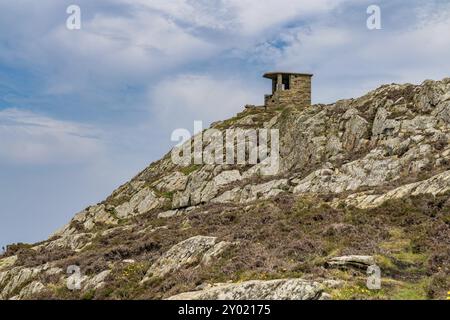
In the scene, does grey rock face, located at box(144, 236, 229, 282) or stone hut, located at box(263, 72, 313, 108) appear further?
stone hut, located at box(263, 72, 313, 108)

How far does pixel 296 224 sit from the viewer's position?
2912 centimetres

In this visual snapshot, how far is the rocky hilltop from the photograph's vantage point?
65.1ft

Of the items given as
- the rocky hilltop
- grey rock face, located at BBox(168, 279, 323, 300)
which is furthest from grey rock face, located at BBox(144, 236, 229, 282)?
grey rock face, located at BBox(168, 279, 323, 300)

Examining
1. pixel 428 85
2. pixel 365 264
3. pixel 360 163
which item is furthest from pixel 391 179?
pixel 365 264

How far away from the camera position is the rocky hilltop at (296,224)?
1984 centimetres

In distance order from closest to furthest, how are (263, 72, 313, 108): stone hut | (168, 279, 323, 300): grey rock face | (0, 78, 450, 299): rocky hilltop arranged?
(168, 279, 323, 300): grey rock face → (0, 78, 450, 299): rocky hilltop → (263, 72, 313, 108): stone hut

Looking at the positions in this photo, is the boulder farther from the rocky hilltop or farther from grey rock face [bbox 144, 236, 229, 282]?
grey rock face [bbox 144, 236, 229, 282]

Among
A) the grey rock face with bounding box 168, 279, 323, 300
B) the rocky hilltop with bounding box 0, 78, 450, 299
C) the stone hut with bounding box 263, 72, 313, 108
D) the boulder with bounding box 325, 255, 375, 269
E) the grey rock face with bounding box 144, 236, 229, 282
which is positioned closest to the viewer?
the grey rock face with bounding box 168, 279, 323, 300

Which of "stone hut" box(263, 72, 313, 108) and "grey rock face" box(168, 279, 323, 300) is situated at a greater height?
"stone hut" box(263, 72, 313, 108)

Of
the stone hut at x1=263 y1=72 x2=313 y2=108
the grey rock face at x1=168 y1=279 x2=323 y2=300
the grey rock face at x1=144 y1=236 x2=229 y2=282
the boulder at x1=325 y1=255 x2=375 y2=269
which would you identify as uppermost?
the stone hut at x1=263 y1=72 x2=313 y2=108

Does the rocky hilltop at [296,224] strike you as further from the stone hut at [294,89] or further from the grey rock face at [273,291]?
the stone hut at [294,89]

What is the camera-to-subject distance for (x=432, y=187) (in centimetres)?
3016
